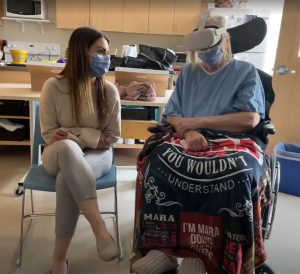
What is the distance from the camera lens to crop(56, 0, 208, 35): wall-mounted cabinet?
13.7 ft

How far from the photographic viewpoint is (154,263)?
102 cm

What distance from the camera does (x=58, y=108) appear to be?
140cm

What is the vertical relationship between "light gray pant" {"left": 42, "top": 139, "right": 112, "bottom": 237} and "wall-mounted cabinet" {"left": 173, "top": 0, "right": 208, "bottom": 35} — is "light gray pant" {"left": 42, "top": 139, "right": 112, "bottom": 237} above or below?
below

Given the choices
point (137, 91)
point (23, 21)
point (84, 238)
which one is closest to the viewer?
point (84, 238)

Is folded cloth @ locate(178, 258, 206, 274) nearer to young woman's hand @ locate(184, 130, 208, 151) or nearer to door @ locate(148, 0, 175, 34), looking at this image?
young woman's hand @ locate(184, 130, 208, 151)

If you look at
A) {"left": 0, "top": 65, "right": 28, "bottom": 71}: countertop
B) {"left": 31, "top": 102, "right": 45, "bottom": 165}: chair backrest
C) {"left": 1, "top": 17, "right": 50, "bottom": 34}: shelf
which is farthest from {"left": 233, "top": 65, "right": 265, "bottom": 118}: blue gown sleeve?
{"left": 1, "top": 17, "right": 50, "bottom": 34}: shelf

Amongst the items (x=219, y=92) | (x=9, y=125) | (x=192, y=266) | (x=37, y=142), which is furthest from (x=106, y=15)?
(x=192, y=266)

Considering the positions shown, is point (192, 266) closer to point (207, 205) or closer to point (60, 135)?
point (207, 205)

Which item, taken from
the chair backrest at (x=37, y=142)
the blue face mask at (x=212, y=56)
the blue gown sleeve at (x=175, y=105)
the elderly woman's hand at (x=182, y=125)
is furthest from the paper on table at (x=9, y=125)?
the blue face mask at (x=212, y=56)

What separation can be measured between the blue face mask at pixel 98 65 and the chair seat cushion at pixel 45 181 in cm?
48

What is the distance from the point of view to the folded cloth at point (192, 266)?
99cm

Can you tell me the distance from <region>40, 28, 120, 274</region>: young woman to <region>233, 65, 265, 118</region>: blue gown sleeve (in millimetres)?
600

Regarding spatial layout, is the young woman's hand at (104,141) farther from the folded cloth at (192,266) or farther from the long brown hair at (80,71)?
the folded cloth at (192,266)

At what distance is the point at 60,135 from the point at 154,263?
27.3 inches
